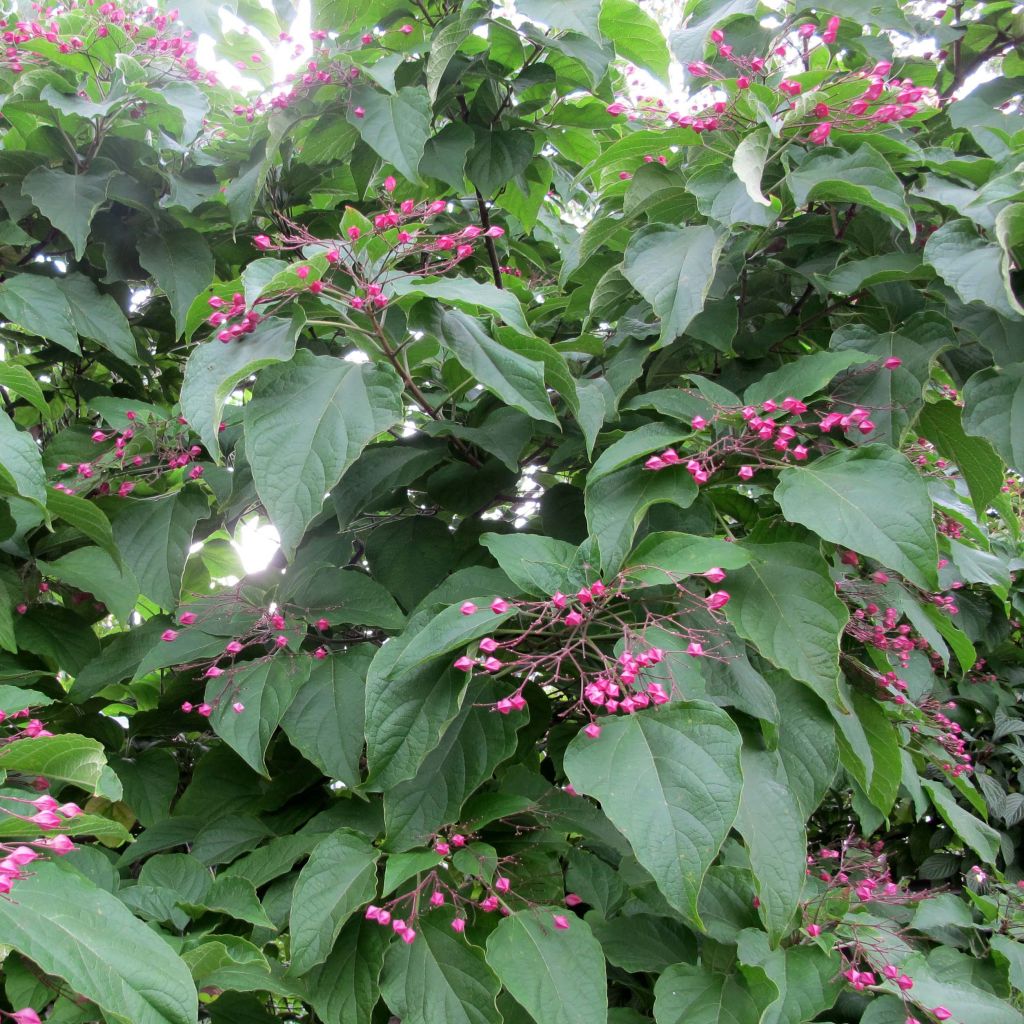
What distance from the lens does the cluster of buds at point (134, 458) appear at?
175 cm

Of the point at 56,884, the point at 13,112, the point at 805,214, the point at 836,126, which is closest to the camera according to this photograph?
the point at 56,884

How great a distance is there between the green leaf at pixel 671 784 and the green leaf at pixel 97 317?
1.34 metres

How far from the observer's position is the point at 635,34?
182 cm

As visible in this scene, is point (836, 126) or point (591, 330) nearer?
point (836, 126)

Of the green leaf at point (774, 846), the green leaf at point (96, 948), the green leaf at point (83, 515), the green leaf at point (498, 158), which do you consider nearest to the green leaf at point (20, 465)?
the green leaf at point (83, 515)

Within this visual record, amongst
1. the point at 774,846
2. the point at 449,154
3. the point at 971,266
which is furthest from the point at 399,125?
the point at 774,846

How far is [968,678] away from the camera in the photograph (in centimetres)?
302

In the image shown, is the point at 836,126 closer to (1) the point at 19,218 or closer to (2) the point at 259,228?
(2) the point at 259,228

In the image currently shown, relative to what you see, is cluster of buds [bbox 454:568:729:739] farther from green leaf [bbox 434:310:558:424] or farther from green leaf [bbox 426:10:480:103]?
green leaf [bbox 426:10:480:103]

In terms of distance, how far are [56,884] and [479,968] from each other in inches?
22.4

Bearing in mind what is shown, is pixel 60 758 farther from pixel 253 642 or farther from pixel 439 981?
pixel 439 981

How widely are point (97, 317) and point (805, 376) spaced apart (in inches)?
56.7

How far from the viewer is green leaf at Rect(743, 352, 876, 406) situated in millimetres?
1345

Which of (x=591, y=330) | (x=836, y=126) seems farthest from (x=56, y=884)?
(x=836, y=126)
